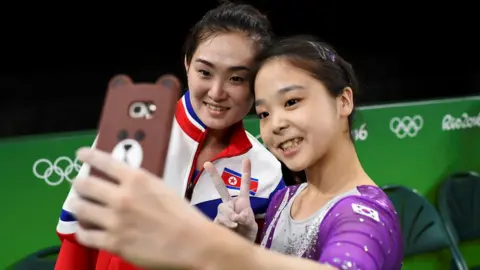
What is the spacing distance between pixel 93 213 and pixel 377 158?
171 cm

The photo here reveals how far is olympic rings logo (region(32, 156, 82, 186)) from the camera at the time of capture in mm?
1367

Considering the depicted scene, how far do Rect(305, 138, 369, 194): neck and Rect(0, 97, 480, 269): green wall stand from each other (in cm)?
57

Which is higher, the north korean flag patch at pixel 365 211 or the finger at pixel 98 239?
the north korean flag patch at pixel 365 211

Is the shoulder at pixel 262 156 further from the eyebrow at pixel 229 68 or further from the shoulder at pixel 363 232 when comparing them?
the shoulder at pixel 363 232

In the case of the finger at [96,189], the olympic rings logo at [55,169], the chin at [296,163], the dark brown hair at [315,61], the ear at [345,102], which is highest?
the dark brown hair at [315,61]

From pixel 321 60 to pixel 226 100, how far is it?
0.63 ft

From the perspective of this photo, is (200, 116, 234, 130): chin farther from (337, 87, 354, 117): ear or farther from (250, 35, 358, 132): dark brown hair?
(337, 87, 354, 117): ear

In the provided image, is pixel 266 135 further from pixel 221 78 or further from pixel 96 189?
pixel 96 189

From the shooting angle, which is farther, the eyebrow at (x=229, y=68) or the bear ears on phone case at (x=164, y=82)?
the eyebrow at (x=229, y=68)

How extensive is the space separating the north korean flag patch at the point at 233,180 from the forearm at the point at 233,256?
46 cm

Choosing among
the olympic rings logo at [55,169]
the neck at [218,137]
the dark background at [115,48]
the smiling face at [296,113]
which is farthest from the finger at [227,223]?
the olympic rings logo at [55,169]

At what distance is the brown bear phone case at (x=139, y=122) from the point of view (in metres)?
0.45

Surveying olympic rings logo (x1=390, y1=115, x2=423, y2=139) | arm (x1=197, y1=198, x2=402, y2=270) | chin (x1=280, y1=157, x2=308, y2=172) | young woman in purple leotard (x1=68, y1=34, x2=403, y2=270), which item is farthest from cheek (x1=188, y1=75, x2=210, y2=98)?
olympic rings logo (x1=390, y1=115, x2=423, y2=139)

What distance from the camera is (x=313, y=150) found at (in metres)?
0.72
